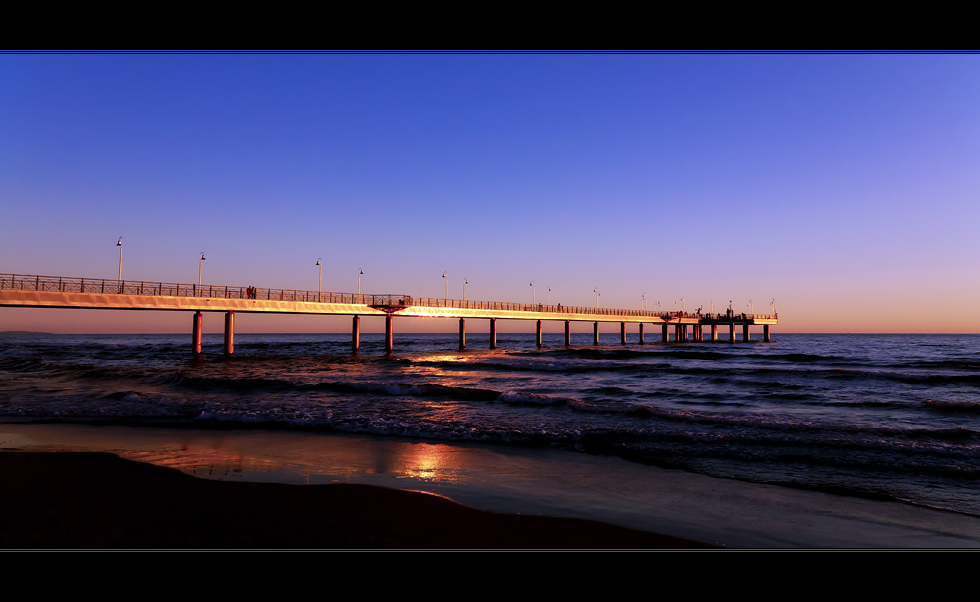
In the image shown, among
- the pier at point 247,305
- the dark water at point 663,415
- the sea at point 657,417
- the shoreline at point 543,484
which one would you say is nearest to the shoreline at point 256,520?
the shoreline at point 543,484

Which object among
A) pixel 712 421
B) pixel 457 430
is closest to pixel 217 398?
pixel 457 430

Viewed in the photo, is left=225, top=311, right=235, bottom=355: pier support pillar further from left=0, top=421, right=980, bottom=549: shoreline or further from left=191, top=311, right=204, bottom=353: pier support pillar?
left=0, top=421, right=980, bottom=549: shoreline

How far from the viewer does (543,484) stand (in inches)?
300

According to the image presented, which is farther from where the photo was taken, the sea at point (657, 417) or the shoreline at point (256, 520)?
the sea at point (657, 417)

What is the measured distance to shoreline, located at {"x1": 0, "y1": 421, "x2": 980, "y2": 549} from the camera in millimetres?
5809

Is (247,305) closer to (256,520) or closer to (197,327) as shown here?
(197,327)

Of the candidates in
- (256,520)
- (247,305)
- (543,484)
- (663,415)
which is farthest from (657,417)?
(247,305)

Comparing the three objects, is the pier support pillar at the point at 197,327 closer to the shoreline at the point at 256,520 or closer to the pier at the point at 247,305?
the pier at the point at 247,305

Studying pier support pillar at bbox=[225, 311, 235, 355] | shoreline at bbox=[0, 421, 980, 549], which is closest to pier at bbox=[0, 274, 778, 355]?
pier support pillar at bbox=[225, 311, 235, 355]

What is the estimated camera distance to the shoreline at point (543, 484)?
5.81 metres

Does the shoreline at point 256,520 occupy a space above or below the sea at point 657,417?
above
